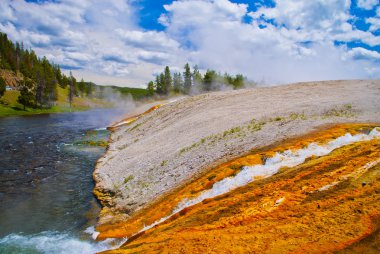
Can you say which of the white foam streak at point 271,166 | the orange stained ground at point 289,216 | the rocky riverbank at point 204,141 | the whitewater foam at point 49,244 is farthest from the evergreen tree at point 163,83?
the orange stained ground at point 289,216

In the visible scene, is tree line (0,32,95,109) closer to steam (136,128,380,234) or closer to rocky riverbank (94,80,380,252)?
rocky riverbank (94,80,380,252)

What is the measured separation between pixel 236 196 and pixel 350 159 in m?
6.46

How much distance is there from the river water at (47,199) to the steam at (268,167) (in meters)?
5.15

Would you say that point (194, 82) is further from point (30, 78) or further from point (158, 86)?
point (30, 78)

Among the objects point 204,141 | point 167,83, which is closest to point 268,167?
point 204,141

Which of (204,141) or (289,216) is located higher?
(204,141)

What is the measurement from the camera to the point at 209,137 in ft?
102

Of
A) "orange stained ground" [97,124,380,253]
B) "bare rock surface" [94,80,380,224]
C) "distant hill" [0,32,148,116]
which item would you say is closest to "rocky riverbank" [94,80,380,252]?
"bare rock surface" [94,80,380,224]

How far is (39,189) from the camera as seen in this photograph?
2662cm

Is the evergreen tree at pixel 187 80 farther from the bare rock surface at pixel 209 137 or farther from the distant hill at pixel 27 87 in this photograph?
the bare rock surface at pixel 209 137

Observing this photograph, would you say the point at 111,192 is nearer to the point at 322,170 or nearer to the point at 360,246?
the point at 322,170

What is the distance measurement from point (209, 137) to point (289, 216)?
1971 cm

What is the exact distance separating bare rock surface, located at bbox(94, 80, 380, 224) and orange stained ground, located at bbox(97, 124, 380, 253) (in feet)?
19.1

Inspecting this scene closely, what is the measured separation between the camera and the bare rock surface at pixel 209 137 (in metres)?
24.2
